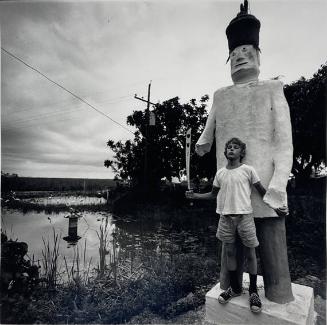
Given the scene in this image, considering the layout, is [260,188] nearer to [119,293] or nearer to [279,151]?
[279,151]

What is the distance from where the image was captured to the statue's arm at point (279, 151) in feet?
7.61

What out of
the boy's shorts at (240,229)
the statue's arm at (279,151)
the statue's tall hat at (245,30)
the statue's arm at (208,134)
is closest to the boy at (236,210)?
the boy's shorts at (240,229)

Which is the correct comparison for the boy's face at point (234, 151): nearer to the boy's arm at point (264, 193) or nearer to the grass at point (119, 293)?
the boy's arm at point (264, 193)

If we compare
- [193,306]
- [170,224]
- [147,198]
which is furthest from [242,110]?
[147,198]

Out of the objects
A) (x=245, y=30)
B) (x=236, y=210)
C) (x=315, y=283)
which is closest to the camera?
(x=236, y=210)

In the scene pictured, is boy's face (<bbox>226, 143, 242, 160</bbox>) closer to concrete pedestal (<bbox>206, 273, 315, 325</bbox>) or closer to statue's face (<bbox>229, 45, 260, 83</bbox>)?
statue's face (<bbox>229, 45, 260, 83</bbox>)

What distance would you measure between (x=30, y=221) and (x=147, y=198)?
21.2 feet

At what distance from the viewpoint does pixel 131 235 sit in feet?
29.6

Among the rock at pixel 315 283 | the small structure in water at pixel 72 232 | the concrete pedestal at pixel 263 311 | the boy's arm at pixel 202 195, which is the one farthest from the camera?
the small structure in water at pixel 72 232

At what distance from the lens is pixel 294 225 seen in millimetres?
9148

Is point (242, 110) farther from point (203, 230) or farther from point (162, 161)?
point (162, 161)

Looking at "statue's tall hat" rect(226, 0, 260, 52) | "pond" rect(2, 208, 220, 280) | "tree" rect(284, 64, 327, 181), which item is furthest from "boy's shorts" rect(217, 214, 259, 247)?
"tree" rect(284, 64, 327, 181)

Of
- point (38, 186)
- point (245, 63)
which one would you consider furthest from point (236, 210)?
point (38, 186)

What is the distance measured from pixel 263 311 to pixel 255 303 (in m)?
0.09
